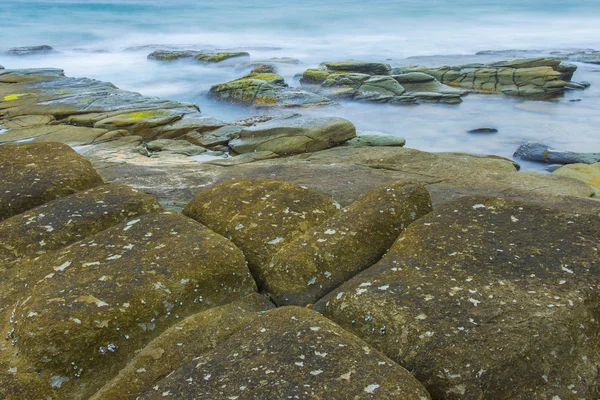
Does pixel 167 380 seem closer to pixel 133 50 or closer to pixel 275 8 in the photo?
pixel 133 50

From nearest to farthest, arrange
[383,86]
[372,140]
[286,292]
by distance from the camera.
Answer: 1. [286,292]
2. [372,140]
3. [383,86]

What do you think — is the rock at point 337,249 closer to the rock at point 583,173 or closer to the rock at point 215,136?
the rock at point 583,173

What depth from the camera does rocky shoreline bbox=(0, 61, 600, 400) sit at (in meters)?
1.79

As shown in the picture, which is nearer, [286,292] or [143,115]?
[286,292]

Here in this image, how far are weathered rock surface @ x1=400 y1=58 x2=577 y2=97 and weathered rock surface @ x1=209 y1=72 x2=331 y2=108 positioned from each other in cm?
559

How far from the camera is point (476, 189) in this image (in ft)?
14.1

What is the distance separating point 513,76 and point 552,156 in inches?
327

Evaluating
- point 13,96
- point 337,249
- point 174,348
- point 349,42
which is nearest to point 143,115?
point 13,96

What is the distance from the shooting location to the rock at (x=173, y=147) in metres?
7.91

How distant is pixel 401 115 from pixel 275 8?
4035 cm

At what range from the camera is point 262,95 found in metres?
Result: 14.0

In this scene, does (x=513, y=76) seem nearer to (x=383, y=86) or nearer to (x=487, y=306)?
(x=383, y=86)

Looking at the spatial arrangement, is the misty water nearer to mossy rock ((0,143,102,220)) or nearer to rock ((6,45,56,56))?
rock ((6,45,56,56))

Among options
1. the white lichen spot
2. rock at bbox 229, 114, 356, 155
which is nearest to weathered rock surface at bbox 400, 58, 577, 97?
rock at bbox 229, 114, 356, 155
